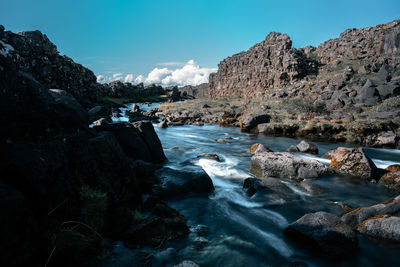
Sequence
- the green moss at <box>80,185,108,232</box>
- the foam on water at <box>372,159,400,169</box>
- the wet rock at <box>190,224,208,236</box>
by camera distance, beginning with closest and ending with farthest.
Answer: the green moss at <box>80,185,108,232</box> < the wet rock at <box>190,224,208,236</box> < the foam on water at <box>372,159,400,169</box>

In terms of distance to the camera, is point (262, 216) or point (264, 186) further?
point (264, 186)

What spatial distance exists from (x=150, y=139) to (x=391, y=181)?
1157cm

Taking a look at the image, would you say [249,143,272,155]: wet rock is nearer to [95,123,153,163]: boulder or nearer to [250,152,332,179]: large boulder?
[250,152,332,179]: large boulder

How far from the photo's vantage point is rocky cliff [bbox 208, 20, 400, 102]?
1698 inches

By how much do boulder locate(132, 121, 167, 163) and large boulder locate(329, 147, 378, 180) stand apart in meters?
9.55

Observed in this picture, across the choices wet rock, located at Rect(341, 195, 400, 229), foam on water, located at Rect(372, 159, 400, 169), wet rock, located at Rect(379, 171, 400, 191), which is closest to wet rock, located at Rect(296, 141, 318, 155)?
foam on water, located at Rect(372, 159, 400, 169)

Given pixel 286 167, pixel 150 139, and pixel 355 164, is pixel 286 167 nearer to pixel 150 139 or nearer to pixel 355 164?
pixel 355 164

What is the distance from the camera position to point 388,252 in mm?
4793

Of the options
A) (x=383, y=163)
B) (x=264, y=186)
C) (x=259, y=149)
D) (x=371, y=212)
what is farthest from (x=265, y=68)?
(x=371, y=212)

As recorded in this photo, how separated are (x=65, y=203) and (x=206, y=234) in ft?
11.5

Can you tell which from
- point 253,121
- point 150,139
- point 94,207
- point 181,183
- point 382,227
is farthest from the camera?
point 253,121

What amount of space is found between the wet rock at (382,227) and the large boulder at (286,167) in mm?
4172

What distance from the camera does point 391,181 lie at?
8.78 meters

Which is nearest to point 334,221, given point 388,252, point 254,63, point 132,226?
point 388,252
